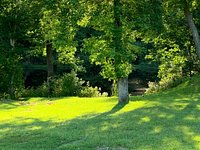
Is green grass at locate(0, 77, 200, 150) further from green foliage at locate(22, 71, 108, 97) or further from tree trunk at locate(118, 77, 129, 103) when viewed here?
green foliage at locate(22, 71, 108, 97)

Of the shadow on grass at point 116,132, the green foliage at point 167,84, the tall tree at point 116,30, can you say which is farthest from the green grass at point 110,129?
the green foliage at point 167,84

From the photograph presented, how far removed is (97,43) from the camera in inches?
802

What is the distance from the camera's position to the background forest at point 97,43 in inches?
795

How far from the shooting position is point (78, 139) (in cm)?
1238

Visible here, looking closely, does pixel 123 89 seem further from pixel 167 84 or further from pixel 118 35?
pixel 167 84

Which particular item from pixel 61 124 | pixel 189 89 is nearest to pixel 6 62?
pixel 189 89

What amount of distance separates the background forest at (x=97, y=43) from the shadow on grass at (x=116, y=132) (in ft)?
14.0

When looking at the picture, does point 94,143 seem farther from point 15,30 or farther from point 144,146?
point 15,30

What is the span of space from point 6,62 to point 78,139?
22496 millimetres

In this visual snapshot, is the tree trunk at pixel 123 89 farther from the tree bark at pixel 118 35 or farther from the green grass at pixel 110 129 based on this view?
the green grass at pixel 110 129

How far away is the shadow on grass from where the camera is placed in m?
11.4

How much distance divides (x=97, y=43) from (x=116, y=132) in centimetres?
797

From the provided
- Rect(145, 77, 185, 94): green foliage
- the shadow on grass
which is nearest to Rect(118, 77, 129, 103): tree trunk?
the shadow on grass

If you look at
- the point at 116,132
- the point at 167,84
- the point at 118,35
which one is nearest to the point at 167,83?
the point at 167,84
